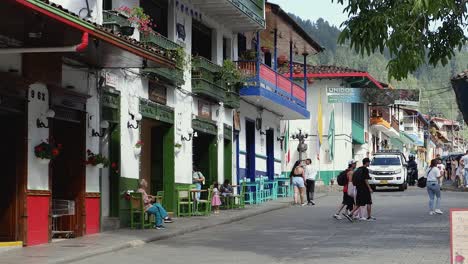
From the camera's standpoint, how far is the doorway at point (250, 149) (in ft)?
109

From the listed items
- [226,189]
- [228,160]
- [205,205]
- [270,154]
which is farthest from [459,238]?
[270,154]

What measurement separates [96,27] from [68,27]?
0.52 m

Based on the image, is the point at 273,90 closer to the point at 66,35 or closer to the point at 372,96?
the point at 372,96

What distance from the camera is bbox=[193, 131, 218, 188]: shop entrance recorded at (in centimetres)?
2766

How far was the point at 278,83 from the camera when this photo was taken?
3294 centimetres

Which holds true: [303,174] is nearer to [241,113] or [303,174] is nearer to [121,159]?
[241,113]

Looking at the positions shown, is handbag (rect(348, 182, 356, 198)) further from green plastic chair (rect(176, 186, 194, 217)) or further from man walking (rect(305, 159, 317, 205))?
man walking (rect(305, 159, 317, 205))

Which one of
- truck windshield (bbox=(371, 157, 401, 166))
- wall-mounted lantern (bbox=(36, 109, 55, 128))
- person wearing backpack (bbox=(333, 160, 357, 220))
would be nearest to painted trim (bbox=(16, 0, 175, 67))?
wall-mounted lantern (bbox=(36, 109, 55, 128))

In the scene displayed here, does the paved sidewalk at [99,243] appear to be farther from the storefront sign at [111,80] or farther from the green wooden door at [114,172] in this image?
the storefront sign at [111,80]

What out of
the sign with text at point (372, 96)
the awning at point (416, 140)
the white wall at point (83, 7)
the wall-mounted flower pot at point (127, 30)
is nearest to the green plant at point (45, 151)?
A: the wall-mounted flower pot at point (127, 30)

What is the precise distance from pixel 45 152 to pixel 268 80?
15.9m

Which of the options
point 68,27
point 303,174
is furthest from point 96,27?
point 303,174

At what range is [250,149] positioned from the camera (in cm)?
3362

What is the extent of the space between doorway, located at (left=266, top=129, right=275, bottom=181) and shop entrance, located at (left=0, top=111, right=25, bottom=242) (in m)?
21.6
